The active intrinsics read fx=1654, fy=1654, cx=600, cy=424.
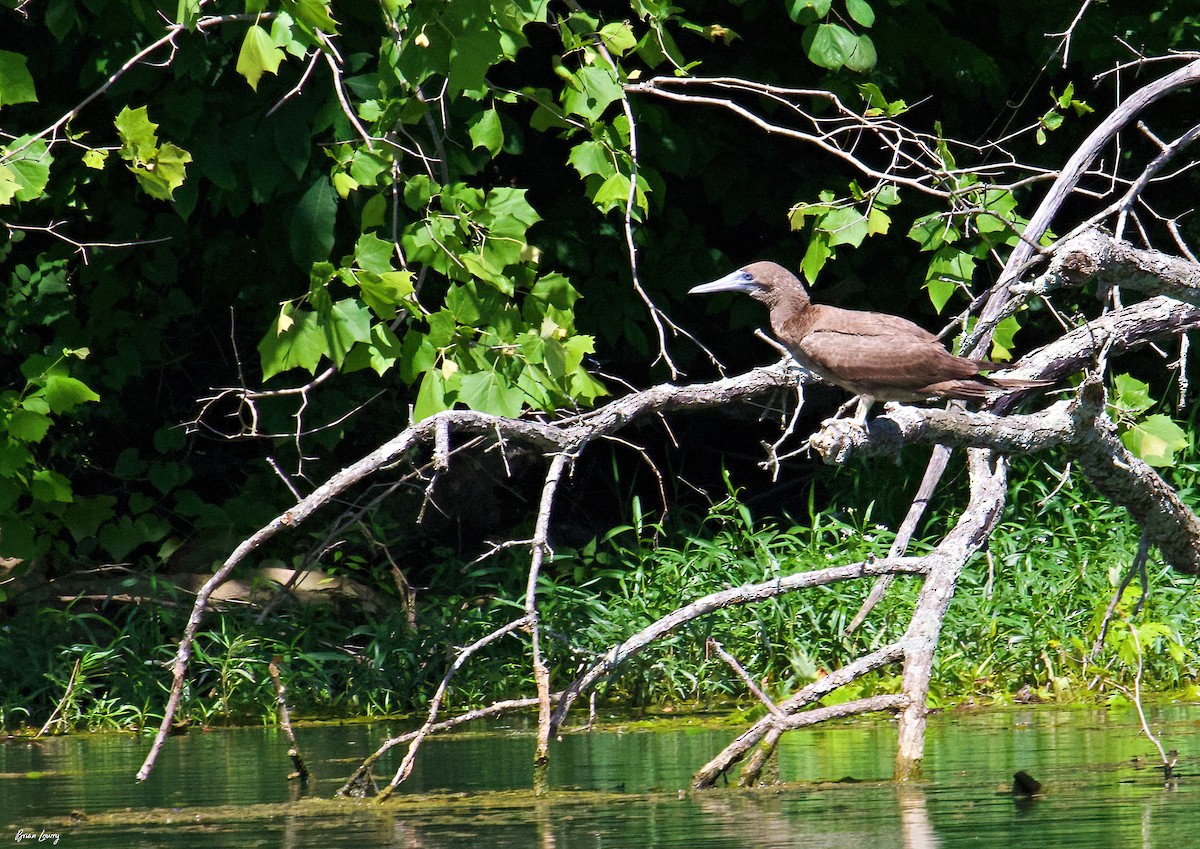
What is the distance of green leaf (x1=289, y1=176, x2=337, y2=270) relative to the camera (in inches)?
247

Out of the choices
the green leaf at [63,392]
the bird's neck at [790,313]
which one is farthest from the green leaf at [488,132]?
the green leaf at [63,392]

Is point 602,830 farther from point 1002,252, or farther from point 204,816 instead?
point 1002,252

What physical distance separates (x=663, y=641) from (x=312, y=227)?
2178 mm

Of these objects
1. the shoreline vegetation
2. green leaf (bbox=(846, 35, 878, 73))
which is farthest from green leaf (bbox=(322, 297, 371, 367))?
green leaf (bbox=(846, 35, 878, 73))

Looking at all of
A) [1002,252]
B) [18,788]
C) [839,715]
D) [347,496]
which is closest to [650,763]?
[839,715]

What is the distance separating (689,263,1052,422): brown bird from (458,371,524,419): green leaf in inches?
36.3

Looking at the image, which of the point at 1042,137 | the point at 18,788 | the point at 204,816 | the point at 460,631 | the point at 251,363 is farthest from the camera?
the point at 251,363

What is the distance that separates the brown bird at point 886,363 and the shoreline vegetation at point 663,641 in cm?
177

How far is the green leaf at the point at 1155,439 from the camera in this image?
4.98 m

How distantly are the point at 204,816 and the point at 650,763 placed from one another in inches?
56.6

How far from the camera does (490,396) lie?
17.5 ft

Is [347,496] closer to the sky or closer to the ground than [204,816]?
closer to the sky

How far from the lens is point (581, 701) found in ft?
22.1

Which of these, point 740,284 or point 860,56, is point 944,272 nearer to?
point 860,56
